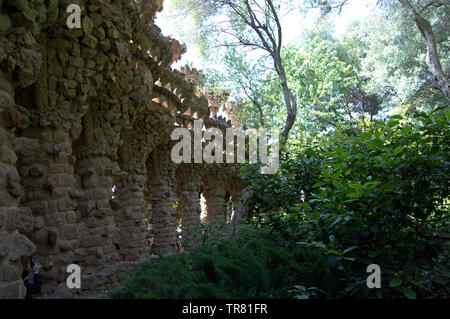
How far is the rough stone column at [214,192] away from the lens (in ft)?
55.6

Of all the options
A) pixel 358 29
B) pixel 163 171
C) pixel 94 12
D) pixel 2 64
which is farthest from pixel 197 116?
pixel 358 29

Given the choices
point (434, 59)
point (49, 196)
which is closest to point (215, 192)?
point (434, 59)

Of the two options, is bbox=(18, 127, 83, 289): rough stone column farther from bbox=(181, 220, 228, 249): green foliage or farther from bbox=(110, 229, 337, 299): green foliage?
bbox=(181, 220, 228, 249): green foliage

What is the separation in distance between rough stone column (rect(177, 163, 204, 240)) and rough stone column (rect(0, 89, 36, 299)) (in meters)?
10.6

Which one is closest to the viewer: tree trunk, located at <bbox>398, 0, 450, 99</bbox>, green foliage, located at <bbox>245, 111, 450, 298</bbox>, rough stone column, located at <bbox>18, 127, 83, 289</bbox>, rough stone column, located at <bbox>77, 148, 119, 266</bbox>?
green foliage, located at <bbox>245, 111, 450, 298</bbox>

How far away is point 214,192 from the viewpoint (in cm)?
1722

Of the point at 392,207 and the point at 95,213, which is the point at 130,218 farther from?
the point at 392,207

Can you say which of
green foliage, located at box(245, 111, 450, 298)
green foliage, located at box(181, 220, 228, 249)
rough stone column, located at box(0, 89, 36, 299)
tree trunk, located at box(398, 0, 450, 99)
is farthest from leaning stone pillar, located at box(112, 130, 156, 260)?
tree trunk, located at box(398, 0, 450, 99)

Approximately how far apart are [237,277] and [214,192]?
1441 cm

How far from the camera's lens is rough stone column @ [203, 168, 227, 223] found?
16.9 meters

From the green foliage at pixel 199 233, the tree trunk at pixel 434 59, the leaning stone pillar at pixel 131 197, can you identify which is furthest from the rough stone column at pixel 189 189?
the tree trunk at pixel 434 59

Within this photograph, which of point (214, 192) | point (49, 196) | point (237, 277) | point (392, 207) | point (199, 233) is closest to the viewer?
point (392, 207)

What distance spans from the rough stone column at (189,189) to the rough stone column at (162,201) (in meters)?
2.40

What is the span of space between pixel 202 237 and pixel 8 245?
8847 mm
